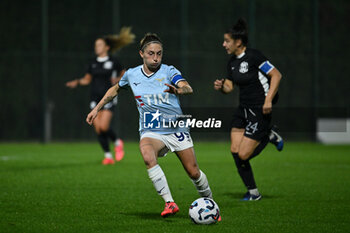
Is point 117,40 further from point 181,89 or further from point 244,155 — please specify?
point 181,89

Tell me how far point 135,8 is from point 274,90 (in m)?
13.3

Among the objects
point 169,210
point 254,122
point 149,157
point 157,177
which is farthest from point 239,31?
point 169,210

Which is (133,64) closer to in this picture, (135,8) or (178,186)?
(135,8)

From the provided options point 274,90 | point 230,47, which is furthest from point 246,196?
point 230,47

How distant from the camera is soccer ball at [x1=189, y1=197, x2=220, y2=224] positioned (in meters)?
6.14

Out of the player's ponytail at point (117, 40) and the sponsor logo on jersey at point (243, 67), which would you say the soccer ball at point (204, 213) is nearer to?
the sponsor logo on jersey at point (243, 67)

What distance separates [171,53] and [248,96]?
1256 centimetres

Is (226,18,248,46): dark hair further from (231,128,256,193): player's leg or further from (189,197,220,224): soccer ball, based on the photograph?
(189,197,220,224): soccer ball

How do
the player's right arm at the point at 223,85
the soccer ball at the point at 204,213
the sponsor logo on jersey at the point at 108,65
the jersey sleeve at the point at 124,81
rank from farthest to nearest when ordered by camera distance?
1. the sponsor logo on jersey at the point at 108,65
2. the player's right arm at the point at 223,85
3. the jersey sleeve at the point at 124,81
4. the soccer ball at the point at 204,213

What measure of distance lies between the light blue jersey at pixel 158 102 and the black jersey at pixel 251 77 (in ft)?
5.70

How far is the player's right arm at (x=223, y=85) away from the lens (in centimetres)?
773

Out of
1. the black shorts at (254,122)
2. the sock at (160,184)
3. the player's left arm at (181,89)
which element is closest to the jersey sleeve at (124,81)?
the player's left arm at (181,89)

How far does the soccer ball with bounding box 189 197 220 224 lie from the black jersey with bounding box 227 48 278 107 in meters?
2.35

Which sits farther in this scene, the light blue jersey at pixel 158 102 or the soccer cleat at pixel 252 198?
the soccer cleat at pixel 252 198
